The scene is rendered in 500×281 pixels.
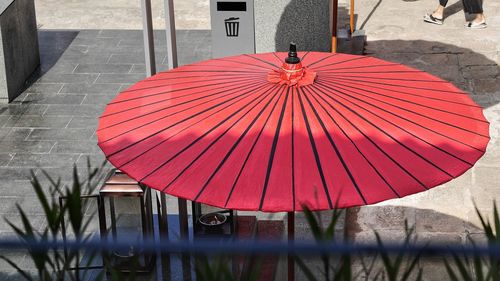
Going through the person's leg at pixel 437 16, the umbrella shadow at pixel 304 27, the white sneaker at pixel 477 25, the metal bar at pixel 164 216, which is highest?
the umbrella shadow at pixel 304 27

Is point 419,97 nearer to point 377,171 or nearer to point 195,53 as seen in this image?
point 377,171

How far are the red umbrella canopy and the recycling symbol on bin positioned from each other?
93.9 inches

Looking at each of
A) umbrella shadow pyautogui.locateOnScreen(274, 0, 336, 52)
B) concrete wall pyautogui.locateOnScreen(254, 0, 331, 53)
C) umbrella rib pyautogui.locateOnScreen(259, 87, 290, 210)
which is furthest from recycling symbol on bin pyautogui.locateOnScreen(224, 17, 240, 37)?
umbrella rib pyautogui.locateOnScreen(259, 87, 290, 210)

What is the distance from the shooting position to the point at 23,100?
490 inches

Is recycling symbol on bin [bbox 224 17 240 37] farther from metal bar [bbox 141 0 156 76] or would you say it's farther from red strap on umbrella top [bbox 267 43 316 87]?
red strap on umbrella top [bbox 267 43 316 87]

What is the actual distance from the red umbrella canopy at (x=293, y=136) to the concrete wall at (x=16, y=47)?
5.92 meters

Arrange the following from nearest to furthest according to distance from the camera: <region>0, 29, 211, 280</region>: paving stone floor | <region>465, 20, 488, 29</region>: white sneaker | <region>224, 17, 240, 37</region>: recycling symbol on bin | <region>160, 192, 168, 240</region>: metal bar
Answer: <region>160, 192, 168, 240</region>: metal bar < <region>224, 17, 240, 37</region>: recycling symbol on bin < <region>0, 29, 211, 280</region>: paving stone floor < <region>465, 20, 488, 29</region>: white sneaker

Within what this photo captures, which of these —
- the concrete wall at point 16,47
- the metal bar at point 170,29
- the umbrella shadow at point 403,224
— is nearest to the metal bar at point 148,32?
the metal bar at point 170,29

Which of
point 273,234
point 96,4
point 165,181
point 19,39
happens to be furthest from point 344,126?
point 96,4

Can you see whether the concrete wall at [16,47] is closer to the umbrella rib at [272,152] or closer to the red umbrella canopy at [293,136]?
the red umbrella canopy at [293,136]

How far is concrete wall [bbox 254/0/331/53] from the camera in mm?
9742

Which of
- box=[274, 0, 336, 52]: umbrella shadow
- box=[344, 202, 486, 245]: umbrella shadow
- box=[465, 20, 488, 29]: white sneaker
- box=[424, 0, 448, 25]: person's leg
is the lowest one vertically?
box=[344, 202, 486, 245]: umbrella shadow

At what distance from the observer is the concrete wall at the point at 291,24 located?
974cm

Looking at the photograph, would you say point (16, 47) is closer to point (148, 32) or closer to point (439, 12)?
point (148, 32)
